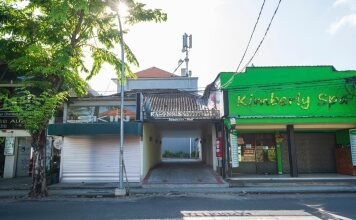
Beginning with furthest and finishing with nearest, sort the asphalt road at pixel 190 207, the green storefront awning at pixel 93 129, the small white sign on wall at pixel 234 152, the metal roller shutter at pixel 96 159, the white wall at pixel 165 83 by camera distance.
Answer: the white wall at pixel 165 83 → the metal roller shutter at pixel 96 159 → the small white sign on wall at pixel 234 152 → the green storefront awning at pixel 93 129 → the asphalt road at pixel 190 207

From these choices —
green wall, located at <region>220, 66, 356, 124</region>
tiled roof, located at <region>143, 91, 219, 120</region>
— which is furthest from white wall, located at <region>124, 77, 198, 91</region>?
green wall, located at <region>220, 66, 356, 124</region>

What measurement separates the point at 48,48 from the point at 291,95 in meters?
13.6

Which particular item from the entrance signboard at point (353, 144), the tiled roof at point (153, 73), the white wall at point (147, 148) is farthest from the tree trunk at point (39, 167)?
the tiled roof at point (153, 73)

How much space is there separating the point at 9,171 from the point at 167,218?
51.6ft

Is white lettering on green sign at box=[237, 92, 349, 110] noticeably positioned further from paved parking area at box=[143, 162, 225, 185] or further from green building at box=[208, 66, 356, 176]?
paved parking area at box=[143, 162, 225, 185]

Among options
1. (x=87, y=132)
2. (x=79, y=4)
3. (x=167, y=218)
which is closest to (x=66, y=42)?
(x=79, y=4)

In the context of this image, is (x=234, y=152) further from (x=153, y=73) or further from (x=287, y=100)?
(x=153, y=73)

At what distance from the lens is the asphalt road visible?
8523mm

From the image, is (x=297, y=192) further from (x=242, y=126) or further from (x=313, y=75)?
(x=313, y=75)

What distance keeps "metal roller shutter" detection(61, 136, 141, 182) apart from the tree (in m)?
A: 4.05

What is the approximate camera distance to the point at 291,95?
1720 centimetres

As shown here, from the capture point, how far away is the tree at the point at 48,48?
12141mm

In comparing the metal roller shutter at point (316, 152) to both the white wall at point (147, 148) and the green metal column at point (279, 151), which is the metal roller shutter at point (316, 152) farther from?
the white wall at point (147, 148)

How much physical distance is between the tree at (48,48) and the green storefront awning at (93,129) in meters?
2.41
